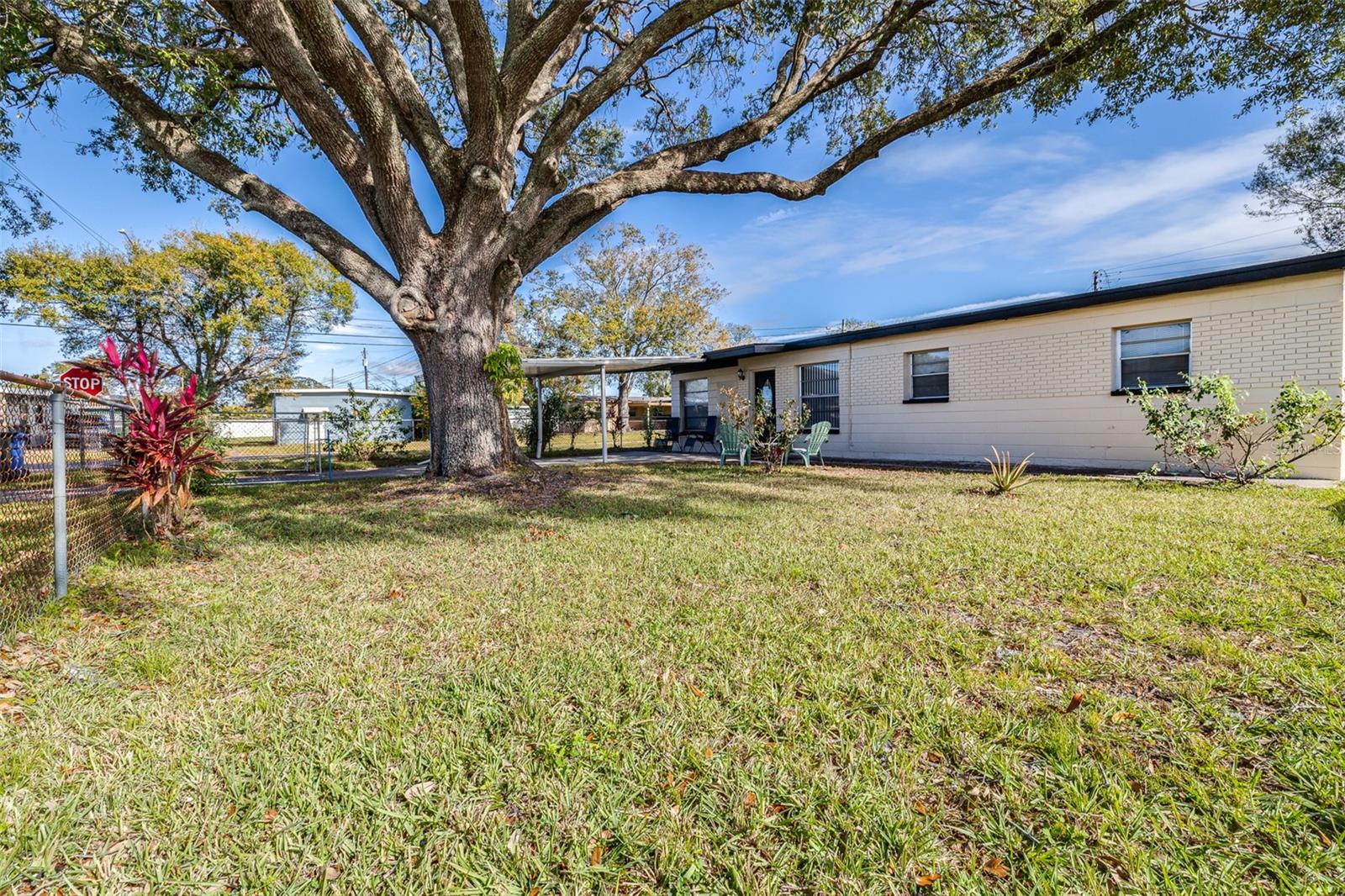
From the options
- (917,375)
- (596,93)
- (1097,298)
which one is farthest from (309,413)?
(1097,298)

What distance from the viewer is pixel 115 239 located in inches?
682

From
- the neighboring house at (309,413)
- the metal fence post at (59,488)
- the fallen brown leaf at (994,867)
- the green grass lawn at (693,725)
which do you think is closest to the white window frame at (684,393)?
the neighboring house at (309,413)

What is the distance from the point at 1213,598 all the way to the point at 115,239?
26.5 meters

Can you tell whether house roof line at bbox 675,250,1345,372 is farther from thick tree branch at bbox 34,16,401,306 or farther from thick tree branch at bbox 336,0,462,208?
thick tree branch at bbox 34,16,401,306

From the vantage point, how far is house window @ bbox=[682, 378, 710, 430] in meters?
16.8

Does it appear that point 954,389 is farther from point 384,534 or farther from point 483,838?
point 483,838

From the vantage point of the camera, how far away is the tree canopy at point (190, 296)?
1688cm

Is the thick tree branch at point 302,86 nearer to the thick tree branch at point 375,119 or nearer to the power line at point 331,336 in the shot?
the thick tree branch at point 375,119

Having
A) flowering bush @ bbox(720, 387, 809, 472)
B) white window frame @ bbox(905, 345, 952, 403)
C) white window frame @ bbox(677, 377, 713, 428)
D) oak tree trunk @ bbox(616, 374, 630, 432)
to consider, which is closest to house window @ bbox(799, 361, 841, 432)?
white window frame @ bbox(905, 345, 952, 403)

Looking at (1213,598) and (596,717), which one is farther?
(1213,598)

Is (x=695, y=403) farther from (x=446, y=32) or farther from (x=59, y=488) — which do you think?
(x=59, y=488)

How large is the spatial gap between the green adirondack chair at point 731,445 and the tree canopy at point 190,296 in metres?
16.1

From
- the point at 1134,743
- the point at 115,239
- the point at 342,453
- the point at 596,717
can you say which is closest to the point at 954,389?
the point at 1134,743

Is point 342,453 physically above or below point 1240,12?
below
